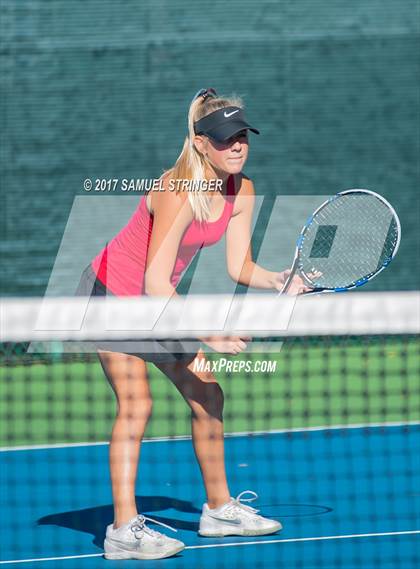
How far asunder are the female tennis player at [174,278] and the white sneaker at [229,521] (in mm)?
142

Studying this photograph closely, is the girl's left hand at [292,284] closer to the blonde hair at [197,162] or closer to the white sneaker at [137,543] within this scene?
the blonde hair at [197,162]

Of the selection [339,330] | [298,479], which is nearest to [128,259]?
[339,330]

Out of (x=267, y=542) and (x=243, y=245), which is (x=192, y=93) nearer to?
(x=243, y=245)

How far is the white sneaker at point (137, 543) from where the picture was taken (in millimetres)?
3787

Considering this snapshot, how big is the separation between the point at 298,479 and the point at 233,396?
1.81 meters

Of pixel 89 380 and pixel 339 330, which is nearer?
pixel 339 330

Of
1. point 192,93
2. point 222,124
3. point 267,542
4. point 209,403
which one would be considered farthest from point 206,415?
point 192,93

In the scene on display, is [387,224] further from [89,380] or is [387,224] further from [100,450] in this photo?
[89,380]

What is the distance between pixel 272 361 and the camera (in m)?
7.53

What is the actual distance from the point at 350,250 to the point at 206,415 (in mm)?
946

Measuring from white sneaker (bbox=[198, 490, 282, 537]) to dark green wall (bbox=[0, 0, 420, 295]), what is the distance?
14.9 ft

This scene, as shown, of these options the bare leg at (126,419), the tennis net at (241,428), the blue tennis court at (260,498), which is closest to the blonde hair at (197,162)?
the tennis net at (241,428)

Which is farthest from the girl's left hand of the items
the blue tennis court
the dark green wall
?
the dark green wall

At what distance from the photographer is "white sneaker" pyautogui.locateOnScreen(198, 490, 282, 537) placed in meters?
3.98
